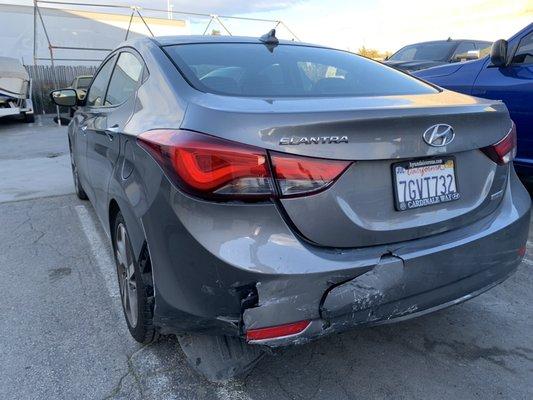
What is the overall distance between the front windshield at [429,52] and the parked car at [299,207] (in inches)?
321

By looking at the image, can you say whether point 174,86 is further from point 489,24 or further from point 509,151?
point 489,24

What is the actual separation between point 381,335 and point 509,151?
1.19 meters

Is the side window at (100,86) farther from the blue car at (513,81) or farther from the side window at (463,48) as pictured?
the side window at (463,48)

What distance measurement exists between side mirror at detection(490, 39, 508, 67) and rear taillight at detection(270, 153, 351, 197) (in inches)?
147

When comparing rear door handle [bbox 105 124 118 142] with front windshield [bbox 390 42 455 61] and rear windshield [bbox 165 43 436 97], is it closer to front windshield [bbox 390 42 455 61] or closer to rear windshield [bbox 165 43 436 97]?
rear windshield [bbox 165 43 436 97]

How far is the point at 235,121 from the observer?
6.08 ft

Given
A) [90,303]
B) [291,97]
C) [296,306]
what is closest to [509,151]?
[291,97]

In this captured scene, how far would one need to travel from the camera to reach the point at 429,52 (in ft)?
33.2

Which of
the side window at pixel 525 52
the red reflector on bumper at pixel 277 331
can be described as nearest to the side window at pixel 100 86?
the red reflector on bumper at pixel 277 331

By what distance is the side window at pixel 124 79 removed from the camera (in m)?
2.84

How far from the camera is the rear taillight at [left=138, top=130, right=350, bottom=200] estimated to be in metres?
1.82

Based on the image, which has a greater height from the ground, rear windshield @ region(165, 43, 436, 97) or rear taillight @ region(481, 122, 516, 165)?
rear windshield @ region(165, 43, 436, 97)

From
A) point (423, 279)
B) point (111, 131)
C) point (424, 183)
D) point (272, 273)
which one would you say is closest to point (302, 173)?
point (272, 273)

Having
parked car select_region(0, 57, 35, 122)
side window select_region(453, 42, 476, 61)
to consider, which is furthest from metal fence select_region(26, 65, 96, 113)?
side window select_region(453, 42, 476, 61)
